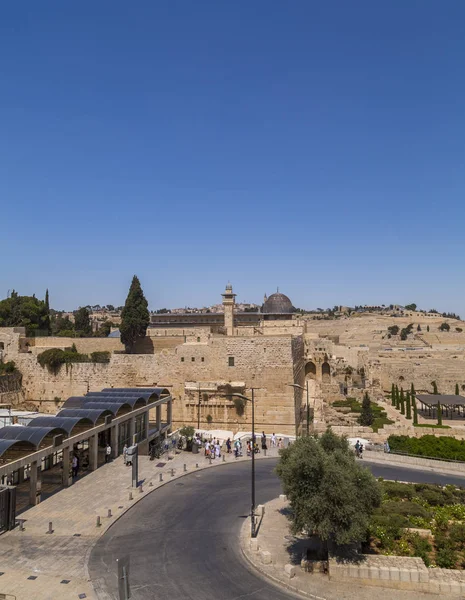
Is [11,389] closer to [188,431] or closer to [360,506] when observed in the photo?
[188,431]

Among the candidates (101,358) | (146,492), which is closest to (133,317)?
(101,358)

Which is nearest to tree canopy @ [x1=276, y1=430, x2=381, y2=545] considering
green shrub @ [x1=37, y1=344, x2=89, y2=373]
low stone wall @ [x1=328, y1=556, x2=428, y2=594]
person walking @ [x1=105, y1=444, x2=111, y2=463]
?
low stone wall @ [x1=328, y1=556, x2=428, y2=594]

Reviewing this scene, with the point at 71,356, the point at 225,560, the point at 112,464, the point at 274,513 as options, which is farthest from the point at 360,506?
the point at 71,356

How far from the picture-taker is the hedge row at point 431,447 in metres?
24.5

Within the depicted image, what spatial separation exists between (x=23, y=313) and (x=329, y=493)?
46970mm

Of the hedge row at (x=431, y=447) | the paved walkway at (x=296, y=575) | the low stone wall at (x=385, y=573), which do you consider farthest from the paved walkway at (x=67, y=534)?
the hedge row at (x=431, y=447)

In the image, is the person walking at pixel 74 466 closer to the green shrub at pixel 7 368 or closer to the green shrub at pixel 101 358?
the green shrub at pixel 101 358

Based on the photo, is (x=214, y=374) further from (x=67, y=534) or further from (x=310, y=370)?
(x=310, y=370)

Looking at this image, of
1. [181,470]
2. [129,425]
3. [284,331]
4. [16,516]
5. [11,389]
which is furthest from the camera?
[284,331]

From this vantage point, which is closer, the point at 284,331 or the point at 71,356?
the point at 71,356

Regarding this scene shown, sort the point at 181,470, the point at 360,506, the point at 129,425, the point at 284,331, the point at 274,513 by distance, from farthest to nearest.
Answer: the point at 284,331 → the point at 129,425 → the point at 181,470 → the point at 274,513 → the point at 360,506

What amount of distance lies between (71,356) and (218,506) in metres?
22.7

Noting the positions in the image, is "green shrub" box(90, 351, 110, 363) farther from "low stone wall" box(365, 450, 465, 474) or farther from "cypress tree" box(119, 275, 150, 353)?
"low stone wall" box(365, 450, 465, 474)

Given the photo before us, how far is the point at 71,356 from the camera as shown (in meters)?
36.5
